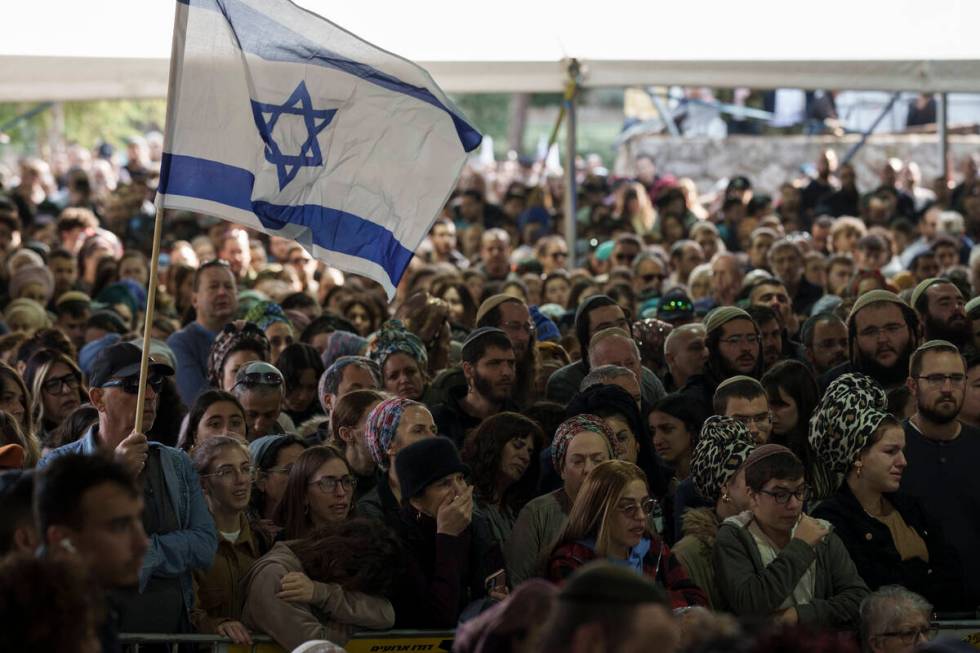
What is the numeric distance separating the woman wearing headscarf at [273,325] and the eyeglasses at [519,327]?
1485mm

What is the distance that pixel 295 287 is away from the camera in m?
15.6

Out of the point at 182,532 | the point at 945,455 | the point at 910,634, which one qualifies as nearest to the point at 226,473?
the point at 182,532

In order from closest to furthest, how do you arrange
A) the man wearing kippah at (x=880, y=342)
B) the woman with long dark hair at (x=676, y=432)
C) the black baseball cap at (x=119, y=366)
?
1. the black baseball cap at (x=119, y=366)
2. the woman with long dark hair at (x=676, y=432)
3. the man wearing kippah at (x=880, y=342)

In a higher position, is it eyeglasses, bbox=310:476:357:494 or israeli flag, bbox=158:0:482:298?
israeli flag, bbox=158:0:482:298

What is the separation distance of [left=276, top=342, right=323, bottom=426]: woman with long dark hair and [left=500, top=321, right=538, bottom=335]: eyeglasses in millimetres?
1149

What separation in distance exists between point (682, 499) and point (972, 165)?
1690 cm

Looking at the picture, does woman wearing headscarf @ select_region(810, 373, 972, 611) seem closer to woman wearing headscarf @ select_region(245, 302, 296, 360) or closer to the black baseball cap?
the black baseball cap

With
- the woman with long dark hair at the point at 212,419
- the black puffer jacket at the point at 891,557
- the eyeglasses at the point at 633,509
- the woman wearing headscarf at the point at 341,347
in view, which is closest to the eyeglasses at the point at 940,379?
the black puffer jacket at the point at 891,557

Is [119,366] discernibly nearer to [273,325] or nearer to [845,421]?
[845,421]

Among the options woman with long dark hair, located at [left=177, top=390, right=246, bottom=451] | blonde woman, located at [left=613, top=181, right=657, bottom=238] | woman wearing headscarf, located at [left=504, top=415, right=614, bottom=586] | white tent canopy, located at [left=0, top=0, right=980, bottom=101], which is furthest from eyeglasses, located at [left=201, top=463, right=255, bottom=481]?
blonde woman, located at [left=613, top=181, right=657, bottom=238]

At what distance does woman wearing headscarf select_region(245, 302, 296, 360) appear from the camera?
11.3 m

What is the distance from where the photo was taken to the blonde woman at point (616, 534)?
7.00 m

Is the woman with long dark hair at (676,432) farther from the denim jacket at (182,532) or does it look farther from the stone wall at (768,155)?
the stone wall at (768,155)

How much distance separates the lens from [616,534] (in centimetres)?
702
